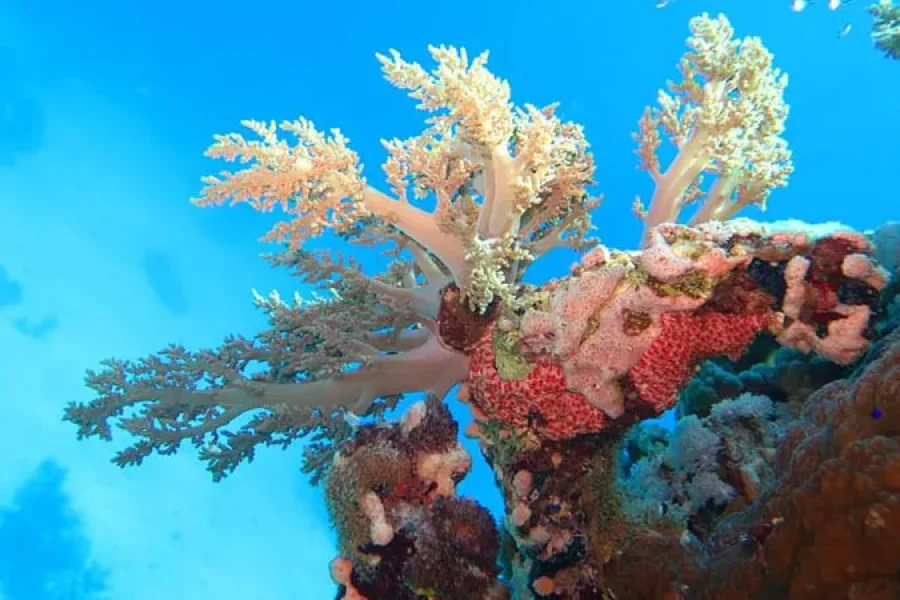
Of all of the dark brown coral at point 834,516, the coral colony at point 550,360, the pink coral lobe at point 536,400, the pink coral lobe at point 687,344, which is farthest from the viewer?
the pink coral lobe at point 536,400

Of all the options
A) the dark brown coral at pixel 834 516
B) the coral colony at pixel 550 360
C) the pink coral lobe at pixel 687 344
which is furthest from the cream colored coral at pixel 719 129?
the dark brown coral at pixel 834 516

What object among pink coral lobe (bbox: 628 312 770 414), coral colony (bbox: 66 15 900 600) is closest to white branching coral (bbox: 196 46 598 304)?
coral colony (bbox: 66 15 900 600)

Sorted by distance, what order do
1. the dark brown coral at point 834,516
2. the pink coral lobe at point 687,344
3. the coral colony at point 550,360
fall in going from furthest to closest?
the pink coral lobe at point 687,344 → the coral colony at point 550,360 → the dark brown coral at point 834,516

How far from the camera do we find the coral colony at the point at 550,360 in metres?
3.49

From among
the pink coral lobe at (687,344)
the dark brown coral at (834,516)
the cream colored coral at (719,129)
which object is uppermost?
the cream colored coral at (719,129)

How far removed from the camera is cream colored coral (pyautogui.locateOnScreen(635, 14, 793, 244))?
446 cm

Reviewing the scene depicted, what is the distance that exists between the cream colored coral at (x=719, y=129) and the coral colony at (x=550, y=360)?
0.02 metres

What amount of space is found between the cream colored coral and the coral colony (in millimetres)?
20

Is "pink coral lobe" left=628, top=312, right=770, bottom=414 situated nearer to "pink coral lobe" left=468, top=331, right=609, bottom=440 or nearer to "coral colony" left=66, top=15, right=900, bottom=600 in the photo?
"coral colony" left=66, top=15, right=900, bottom=600

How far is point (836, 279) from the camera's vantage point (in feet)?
12.0

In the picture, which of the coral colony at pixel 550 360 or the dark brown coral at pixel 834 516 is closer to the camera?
the dark brown coral at pixel 834 516

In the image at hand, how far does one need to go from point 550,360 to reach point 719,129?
6.91 feet

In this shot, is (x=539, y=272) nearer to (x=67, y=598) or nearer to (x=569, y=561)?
(x=67, y=598)

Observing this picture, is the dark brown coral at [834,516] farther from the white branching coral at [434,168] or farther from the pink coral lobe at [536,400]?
the white branching coral at [434,168]
